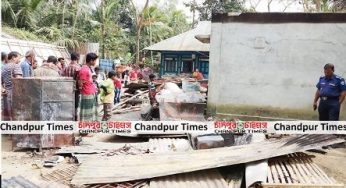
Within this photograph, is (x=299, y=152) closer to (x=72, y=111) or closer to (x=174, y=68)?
(x=72, y=111)

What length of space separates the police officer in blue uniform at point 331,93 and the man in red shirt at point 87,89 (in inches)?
171

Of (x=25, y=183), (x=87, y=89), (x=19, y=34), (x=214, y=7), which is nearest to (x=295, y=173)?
(x=25, y=183)

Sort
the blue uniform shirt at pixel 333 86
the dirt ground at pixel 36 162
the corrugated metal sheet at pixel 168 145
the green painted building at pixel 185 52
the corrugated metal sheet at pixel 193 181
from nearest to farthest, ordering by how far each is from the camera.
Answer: the corrugated metal sheet at pixel 193 181
the dirt ground at pixel 36 162
the corrugated metal sheet at pixel 168 145
the blue uniform shirt at pixel 333 86
the green painted building at pixel 185 52

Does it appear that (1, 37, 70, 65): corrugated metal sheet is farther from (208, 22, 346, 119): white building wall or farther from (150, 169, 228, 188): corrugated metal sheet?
(150, 169, 228, 188): corrugated metal sheet

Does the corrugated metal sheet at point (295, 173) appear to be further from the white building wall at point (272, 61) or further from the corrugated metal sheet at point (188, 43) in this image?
the corrugated metal sheet at point (188, 43)

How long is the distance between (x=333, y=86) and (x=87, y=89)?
4614 millimetres

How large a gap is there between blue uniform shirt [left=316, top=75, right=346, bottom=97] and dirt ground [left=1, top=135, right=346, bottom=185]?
41.5 inches

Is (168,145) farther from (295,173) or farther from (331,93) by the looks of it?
(331,93)

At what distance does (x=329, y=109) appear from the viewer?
7.27m

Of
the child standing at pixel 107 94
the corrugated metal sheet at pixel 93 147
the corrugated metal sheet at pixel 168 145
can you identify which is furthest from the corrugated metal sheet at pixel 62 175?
the child standing at pixel 107 94

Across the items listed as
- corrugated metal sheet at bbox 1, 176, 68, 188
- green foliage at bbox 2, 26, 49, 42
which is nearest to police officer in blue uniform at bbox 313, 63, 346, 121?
corrugated metal sheet at bbox 1, 176, 68, 188

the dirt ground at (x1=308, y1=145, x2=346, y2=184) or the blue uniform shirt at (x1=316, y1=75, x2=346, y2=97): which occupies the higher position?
the blue uniform shirt at (x1=316, y1=75, x2=346, y2=97)

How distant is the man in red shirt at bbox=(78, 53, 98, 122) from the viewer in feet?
23.7

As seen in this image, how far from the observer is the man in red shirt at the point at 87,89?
7.23 m
